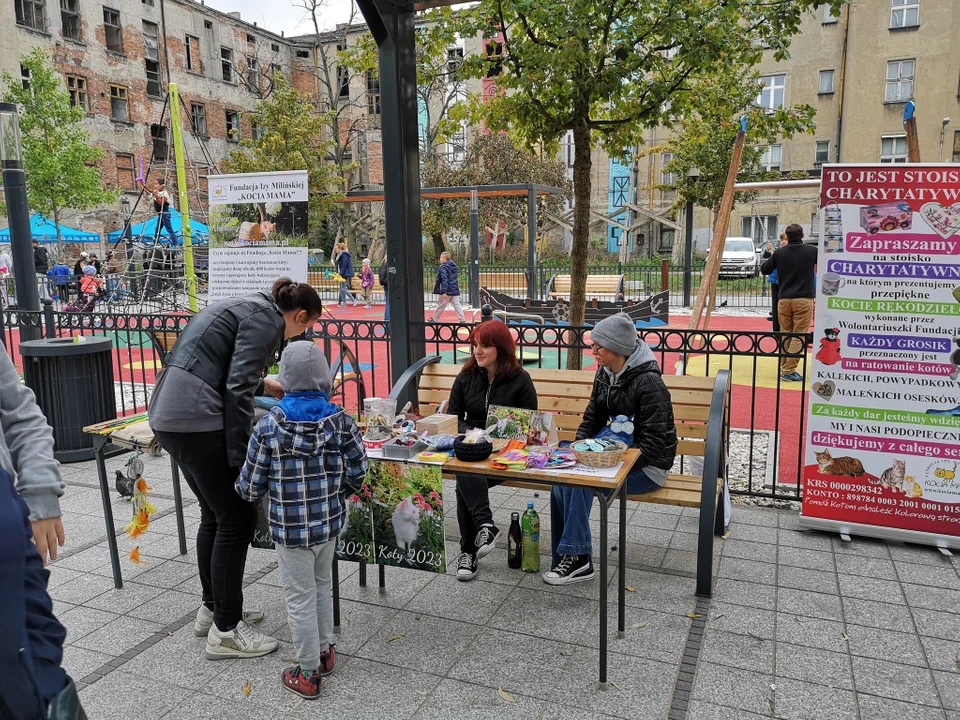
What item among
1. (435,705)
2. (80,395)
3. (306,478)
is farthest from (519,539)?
(80,395)

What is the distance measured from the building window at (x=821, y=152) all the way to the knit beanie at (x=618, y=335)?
34.6 meters

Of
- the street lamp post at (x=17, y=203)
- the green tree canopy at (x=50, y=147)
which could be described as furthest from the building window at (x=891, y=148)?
the street lamp post at (x=17, y=203)

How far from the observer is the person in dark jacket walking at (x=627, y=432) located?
13.7 ft

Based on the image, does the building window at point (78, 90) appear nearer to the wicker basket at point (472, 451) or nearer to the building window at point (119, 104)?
the building window at point (119, 104)

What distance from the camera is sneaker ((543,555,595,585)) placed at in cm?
423

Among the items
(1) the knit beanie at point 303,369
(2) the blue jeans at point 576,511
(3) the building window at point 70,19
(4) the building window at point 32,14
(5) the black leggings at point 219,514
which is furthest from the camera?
(3) the building window at point 70,19

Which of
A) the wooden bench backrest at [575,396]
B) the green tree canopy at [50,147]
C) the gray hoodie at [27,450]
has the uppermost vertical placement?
the green tree canopy at [50,147]

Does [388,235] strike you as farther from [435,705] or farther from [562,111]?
[435,705]

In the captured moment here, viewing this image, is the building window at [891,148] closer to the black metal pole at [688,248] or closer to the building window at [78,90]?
the black metal pole at [688,248]

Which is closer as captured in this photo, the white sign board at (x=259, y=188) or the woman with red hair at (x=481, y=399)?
the woman with red hair at (x=481, y=399)

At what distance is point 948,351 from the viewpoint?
14.4ft

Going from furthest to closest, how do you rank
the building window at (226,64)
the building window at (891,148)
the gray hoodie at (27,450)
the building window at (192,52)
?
the building window at (226,64), the building window at (192,52), the building window at (891,148), the gray hoodie at (27,450)

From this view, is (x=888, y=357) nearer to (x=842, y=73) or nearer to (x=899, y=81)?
(x=842, y=73)

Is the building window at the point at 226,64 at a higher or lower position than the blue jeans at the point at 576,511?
higher
